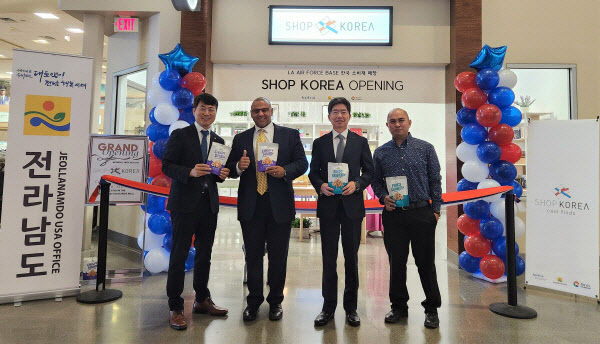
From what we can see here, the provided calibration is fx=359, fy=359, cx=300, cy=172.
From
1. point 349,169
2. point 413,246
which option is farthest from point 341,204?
point 413,246

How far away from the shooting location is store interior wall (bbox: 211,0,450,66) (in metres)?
4.92

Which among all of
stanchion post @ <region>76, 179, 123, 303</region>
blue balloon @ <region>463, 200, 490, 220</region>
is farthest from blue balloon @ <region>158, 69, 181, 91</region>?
blue balloon @ <region>463, 200, 490, 220</region>

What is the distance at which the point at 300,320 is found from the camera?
276cm

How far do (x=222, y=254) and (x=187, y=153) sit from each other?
8.89 ft

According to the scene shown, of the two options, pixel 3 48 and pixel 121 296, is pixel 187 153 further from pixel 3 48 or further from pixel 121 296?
pixel 3 48

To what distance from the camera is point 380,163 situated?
2.79 m

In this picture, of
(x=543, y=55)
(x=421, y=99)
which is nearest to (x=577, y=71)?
(x=543, y=55)

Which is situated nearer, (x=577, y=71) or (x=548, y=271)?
(x=548, y=271)

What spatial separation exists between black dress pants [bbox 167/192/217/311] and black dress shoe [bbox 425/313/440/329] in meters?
1.71

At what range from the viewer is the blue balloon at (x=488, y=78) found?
3.83 m

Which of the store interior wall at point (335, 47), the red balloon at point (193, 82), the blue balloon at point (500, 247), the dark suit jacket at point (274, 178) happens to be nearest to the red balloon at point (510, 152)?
the blue balloon at point (500, 247)

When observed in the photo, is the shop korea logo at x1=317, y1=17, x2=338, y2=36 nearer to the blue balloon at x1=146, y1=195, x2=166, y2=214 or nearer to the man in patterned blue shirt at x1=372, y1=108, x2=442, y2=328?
the man in patterned blue shirt at x1=372, y1=108, x2=442, y2=328

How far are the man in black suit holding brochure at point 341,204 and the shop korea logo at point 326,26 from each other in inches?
105

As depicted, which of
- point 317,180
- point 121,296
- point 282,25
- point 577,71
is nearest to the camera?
point 317,180
